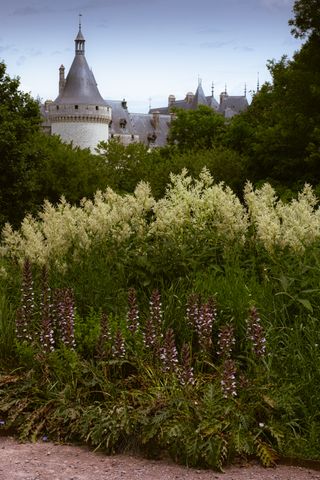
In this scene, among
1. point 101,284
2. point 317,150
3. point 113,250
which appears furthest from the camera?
point 317,150

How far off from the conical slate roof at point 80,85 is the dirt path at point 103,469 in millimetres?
80056

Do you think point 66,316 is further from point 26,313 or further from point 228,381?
point 228,381

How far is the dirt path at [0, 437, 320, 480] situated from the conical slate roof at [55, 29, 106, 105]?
8006cm

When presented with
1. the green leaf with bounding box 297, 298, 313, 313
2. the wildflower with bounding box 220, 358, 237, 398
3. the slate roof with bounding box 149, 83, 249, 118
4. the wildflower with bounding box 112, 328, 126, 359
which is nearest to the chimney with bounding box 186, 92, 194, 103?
the slate roof with bounding box 149, 83, 249, 118

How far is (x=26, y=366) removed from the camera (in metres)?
6.33

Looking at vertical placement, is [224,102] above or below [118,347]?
above

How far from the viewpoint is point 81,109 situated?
275ft

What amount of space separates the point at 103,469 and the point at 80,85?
8222 centimetres

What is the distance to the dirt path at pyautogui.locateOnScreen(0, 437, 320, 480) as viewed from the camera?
4930 millimetres

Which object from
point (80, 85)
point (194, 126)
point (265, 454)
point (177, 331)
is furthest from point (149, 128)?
point (265, 454)

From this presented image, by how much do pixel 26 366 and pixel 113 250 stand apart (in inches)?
83.9

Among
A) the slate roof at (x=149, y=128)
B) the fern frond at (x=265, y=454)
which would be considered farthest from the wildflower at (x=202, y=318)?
the slate roof at (x=149, y=128)

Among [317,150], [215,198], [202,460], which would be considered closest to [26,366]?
[202,460]

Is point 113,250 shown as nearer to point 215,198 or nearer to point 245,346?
point 215,198
